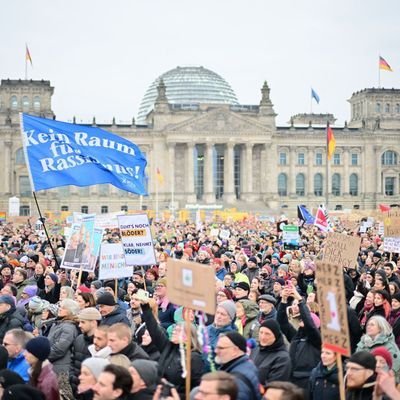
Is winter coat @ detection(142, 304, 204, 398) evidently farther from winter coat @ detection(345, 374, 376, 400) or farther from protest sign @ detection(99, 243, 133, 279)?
protest sign @ detection(99, 243, 133, 279)

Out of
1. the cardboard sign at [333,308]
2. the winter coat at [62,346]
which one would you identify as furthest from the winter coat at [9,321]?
the cardboard sign at [333,308]

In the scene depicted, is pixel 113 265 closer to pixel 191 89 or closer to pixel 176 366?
pixel 176 366

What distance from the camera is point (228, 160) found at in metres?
79.1

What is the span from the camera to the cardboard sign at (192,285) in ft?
20.8

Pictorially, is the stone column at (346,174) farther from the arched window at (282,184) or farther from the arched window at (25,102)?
the arched window at (25,102)

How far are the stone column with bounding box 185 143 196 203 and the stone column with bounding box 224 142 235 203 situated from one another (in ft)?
11.6

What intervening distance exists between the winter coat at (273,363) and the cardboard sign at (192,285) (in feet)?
3.99

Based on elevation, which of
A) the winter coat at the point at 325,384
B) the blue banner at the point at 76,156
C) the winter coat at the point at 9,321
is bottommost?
the winter coat at the point at 325,384

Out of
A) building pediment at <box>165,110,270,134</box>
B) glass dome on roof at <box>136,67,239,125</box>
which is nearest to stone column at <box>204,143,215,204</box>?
building pediment at <box>165,110,270,134</box>

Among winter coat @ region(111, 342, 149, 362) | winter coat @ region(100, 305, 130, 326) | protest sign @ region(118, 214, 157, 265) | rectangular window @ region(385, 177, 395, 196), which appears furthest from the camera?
rectangular window @ region(385, 177, 395, 196)

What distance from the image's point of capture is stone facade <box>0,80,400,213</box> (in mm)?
78062

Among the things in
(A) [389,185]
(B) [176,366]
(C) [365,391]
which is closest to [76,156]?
(B) [176,366]

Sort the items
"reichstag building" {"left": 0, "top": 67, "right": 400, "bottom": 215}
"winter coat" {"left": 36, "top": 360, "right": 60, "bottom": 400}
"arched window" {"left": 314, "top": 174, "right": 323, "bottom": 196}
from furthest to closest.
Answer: "arched window" {"left": 314, "top": 174, "right": 323, "bottom": 196} → "reichstag building" {"left": 0, "top": 67, "right": 400, "bottom": 215} → "winter coat" {"left": 36, "top": 360, "right": 60, "bottom": 400}

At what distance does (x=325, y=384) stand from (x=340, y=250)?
5.90 m
